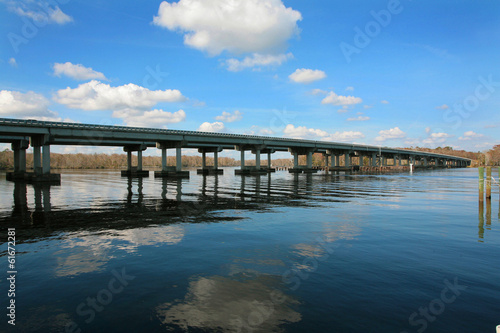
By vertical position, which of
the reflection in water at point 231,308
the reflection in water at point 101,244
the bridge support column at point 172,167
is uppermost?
the bridge support column at point 172,167

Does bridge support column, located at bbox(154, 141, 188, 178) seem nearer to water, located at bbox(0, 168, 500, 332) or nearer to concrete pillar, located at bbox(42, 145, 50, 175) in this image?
concrete pillar, located at bbox(42, 145, 50, 175)

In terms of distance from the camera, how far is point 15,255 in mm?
11008

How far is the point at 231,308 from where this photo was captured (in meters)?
6.88

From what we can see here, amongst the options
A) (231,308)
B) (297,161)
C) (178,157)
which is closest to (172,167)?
(178,157)

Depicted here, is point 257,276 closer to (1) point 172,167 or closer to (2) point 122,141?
(1) point 172,167

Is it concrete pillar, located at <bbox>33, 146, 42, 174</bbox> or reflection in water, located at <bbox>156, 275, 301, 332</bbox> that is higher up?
concrete pillar, located at <bbox>33, 146, 42, 174</bbox>

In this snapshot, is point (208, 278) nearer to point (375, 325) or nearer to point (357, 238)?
point (375, 325)

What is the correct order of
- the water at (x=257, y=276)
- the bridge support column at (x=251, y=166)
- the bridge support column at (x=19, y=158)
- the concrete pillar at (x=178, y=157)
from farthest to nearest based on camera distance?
1. the bridge support column at (x=251, y=166)
2. the concrete pillar at (x=178, y=157)
3. the bridge support column at (x=19, y=158)
4. the water at (x=257, y=276)

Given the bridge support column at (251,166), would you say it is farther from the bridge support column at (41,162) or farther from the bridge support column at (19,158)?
the bridge support column at (19,158)

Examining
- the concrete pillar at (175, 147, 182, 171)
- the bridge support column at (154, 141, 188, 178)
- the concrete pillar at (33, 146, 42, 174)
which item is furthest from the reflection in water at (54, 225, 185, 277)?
the concrete pillar at (175, 147, 182, 171)

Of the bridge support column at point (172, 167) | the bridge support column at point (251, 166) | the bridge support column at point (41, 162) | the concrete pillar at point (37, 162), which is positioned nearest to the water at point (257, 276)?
the bridge support column at point (41, 162)

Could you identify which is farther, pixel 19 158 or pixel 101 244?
pixel 19 158

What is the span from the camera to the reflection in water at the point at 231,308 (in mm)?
6199

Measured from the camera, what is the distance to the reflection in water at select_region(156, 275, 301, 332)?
244 inches
